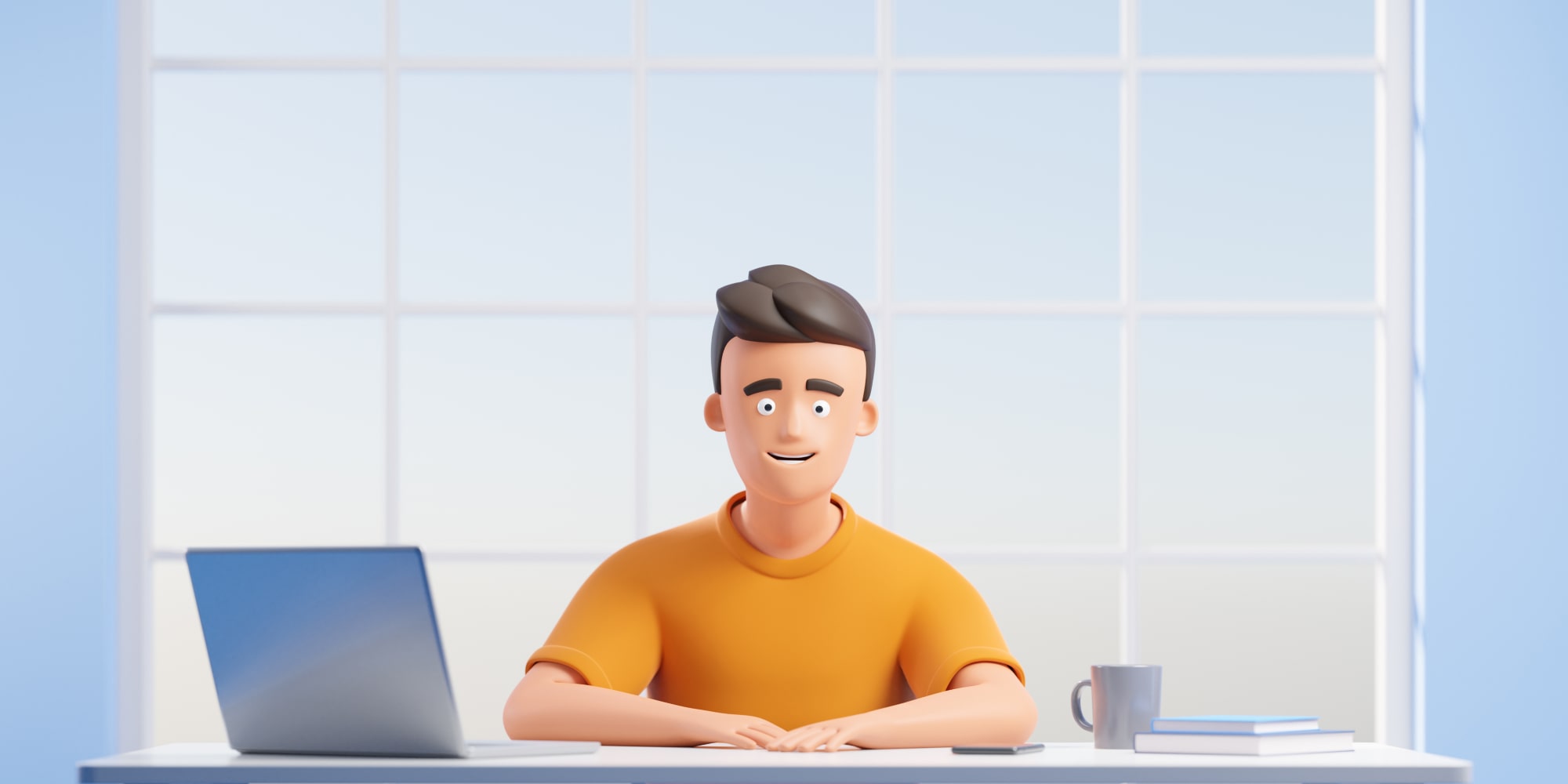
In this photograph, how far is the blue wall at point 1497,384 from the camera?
3.46 meters

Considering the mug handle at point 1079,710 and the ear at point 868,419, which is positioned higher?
the ear at point 868,419

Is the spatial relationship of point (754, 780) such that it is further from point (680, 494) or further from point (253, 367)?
point (253, 367)

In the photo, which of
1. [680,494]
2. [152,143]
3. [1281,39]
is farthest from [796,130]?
[152,143]

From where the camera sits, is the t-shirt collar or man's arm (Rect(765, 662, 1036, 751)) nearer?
man's arm (Rect(765, 662, 1036, 751))

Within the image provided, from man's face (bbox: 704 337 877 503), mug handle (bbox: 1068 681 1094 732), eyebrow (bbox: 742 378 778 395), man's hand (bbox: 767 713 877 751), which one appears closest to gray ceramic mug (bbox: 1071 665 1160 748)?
mug handle (bbox: 1068 681 1094 732)

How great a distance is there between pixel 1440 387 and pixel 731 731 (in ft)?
7.34

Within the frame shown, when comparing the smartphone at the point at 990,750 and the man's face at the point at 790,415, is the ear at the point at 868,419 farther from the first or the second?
the smartphone at the point at 990,750

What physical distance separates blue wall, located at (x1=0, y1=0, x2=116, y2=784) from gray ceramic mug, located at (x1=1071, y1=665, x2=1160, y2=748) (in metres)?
2.42

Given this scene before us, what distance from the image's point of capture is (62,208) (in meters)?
3.53

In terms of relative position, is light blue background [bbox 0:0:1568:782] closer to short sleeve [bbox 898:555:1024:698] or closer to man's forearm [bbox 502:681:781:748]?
short sleeve [bbox 898:555:1024:698]

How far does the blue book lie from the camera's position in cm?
171

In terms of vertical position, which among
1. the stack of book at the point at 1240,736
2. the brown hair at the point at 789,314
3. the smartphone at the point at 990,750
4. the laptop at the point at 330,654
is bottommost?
the smartphone at the point at 990,750

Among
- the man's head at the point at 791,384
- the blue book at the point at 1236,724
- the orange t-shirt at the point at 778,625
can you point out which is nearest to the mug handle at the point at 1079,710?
the blue book at the point at 1236,724

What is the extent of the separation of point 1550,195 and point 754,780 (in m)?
2.64
